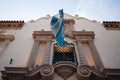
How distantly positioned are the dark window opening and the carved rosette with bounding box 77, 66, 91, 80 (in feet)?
6.86

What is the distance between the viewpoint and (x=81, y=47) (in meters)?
11.6

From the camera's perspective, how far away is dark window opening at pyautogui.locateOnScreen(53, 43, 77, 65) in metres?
11.0

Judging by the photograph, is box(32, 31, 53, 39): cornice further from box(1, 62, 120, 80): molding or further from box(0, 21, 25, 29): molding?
box(1, 62, 120, 80): molding

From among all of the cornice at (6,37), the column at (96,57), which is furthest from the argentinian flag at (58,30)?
the cornice at (6,37)

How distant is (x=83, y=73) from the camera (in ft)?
27.4

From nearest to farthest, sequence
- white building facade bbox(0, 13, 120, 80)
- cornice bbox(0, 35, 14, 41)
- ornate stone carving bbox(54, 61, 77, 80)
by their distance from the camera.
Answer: white building facade bbox(0, 13, 120, 80)
ornate stone carving bbox(54, 61, 77, 80)
cornice bbox(0, 35, 14, 41)

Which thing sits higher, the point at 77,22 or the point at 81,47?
the point at 77,22

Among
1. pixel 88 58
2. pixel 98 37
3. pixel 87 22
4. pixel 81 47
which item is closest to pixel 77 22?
pixel 87 22

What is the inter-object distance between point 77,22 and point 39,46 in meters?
4.92

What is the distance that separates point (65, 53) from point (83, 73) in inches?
131

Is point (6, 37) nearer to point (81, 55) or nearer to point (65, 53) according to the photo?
point (65, 53)

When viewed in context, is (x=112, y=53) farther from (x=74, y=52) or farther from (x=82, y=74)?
(x=82, y=74)

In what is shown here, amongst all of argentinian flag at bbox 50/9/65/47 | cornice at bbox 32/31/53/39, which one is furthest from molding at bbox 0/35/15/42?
argentinian flag at bbox 50/9/65/47

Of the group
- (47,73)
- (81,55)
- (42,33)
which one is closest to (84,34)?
(81,55)
